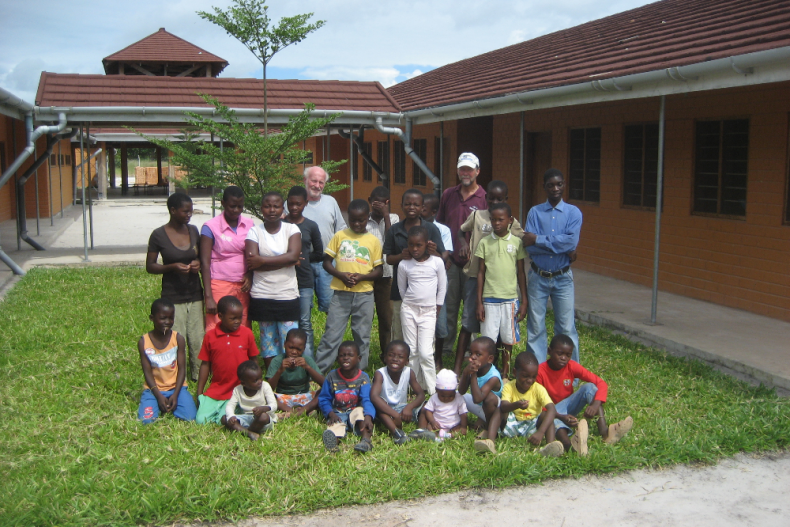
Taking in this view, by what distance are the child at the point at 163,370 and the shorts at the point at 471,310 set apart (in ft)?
7.08

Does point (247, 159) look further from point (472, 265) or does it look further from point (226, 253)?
point (472, 265)

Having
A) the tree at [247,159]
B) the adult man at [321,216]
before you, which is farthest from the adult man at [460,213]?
the tree at [247,159]

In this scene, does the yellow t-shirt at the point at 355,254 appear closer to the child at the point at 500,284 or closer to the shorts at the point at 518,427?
Answer: the child at the point at 500,284

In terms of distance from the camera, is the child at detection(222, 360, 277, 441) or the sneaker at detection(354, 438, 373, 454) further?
the child at detection(222, 360, 277, 441)

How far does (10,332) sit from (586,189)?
8.01 meters

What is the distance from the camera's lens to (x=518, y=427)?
15.4 feet

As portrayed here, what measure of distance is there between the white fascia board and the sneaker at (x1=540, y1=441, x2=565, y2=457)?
138 inches

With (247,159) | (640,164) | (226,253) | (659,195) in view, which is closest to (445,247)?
(226,253)

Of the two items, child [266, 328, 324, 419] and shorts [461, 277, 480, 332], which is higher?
shorts [461, 277, 480, 332]

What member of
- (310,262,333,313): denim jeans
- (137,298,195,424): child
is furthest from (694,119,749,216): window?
(137,298,195,424): child

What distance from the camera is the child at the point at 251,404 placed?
4664mm

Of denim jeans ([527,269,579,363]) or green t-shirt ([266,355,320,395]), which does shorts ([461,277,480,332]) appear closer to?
denim jeans ([527,269,579,363])

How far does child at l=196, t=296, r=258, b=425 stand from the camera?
5.03 meters

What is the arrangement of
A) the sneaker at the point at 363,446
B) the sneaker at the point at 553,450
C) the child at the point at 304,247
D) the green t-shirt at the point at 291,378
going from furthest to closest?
the child at the point at 304,247
the green t-shirt at the point at 291,378
the sneaker at the point at 363,446
the sneaker at the point at 553,450
